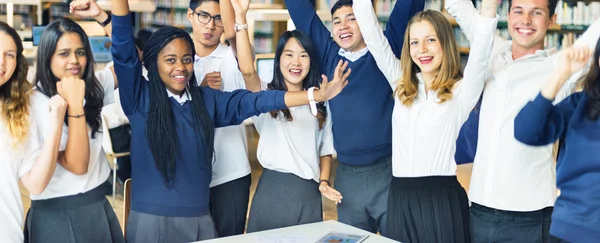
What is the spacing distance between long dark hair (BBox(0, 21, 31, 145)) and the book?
118 centimetres

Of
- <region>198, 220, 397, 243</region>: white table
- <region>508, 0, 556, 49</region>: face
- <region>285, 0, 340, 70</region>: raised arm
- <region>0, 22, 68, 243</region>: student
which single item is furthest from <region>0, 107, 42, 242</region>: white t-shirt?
<region>508, 0, 556, 49</region>: face

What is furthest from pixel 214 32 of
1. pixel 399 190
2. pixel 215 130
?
pixel 399 190

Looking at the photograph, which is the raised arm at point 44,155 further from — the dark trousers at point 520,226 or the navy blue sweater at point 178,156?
the dark trousers at point 520,226

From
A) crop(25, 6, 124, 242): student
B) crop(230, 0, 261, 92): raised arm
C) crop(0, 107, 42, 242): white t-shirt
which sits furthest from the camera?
crop(230, 0, 261, 92): raised arm

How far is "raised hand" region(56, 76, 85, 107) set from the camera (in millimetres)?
2994

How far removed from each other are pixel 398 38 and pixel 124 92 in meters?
1.27

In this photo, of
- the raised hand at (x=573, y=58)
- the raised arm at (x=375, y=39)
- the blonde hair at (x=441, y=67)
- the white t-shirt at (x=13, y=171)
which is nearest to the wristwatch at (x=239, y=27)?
the raised arm at (x=375, y=39)

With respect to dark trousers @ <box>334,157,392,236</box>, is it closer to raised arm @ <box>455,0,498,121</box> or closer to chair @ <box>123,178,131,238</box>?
raised arm @ <box>455,0,498,121</box>

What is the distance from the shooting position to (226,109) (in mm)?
3258

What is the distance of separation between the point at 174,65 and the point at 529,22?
141cm

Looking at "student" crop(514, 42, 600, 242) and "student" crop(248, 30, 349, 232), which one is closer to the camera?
"student" crop(514, 42, 600, 242)

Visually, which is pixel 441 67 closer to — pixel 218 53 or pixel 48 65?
pixel 218 53

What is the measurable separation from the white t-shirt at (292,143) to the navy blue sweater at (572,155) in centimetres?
108

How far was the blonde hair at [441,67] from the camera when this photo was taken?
319 cm
